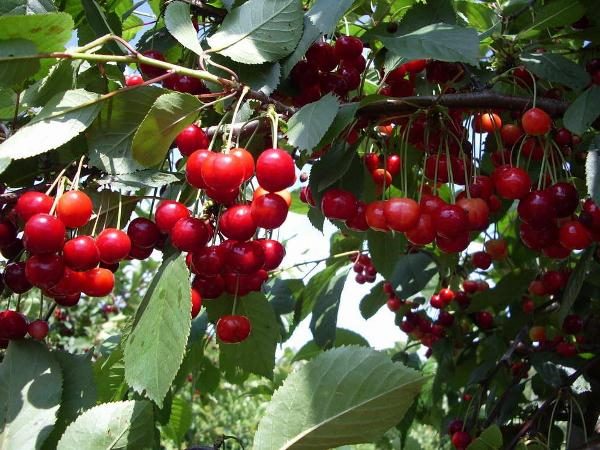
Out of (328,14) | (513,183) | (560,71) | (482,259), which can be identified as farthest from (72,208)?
(482,259)

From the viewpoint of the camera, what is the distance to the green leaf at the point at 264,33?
1363mm

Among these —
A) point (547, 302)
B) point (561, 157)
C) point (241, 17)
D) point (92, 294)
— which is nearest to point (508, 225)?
point (547, 302)

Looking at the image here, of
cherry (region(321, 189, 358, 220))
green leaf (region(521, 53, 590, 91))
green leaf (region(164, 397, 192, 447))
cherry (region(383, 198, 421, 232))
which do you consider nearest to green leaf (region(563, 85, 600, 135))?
green leaf (region(521, 53, 590, 91))

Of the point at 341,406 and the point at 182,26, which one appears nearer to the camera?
the point at 341,406

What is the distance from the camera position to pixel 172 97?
3.93 feet

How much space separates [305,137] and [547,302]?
6.71 feet

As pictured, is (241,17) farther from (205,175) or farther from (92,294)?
(92,294)

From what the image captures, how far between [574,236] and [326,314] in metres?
1.53

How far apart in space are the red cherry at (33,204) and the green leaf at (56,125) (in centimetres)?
9

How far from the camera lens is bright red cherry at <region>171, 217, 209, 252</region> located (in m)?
1.19

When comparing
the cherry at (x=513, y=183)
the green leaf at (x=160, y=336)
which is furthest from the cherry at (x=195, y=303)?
the cherry at (x=513, y=183)

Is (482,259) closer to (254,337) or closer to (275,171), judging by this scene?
(254,337)

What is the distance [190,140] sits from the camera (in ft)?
4.28

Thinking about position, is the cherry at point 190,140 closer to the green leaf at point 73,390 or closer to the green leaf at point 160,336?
the green leaf at point 160,336
